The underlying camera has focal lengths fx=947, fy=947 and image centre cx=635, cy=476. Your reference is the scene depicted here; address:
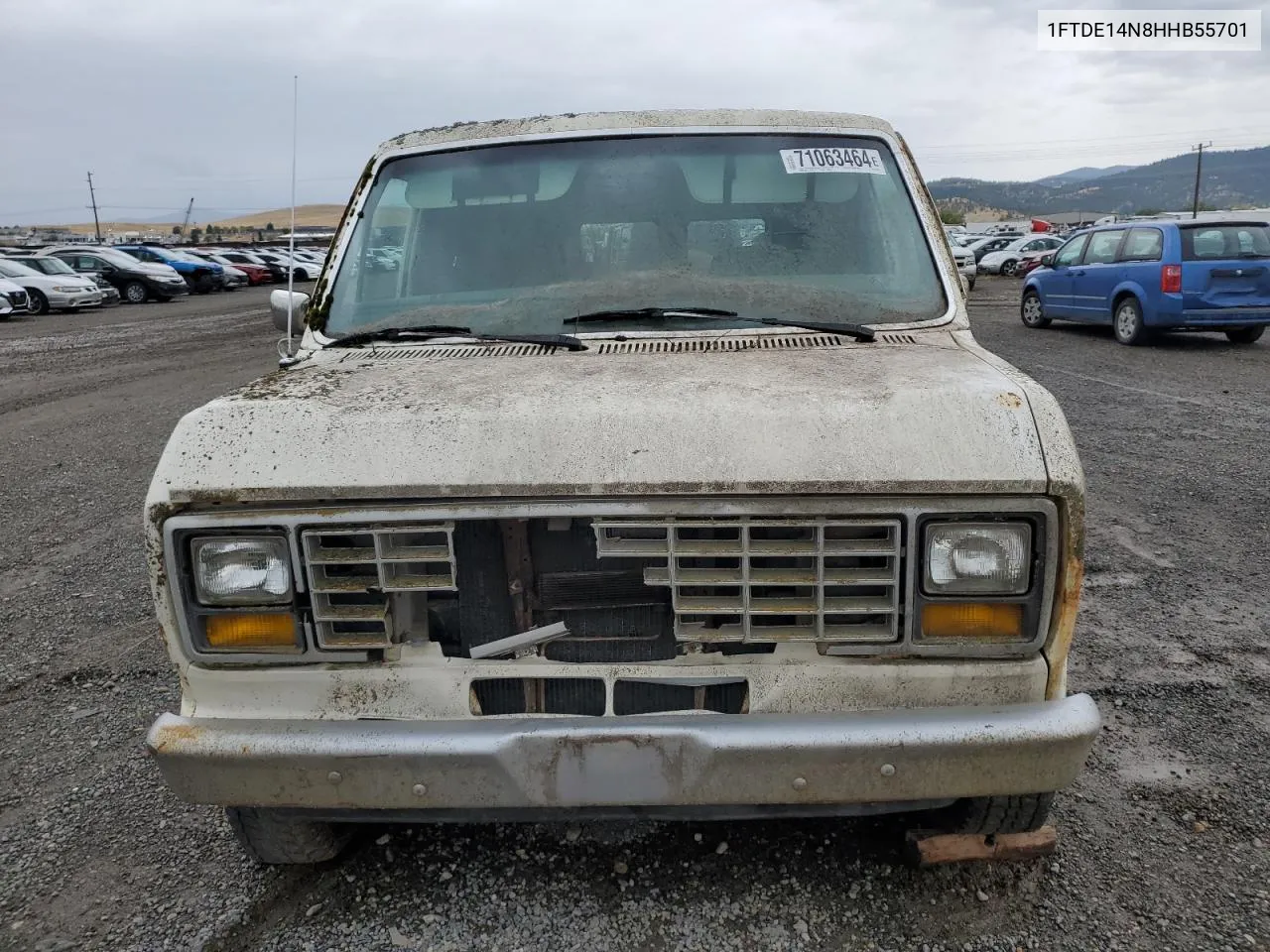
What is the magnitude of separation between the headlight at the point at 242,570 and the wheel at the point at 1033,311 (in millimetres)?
15192

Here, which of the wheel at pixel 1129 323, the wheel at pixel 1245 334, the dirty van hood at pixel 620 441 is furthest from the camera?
the wheel at pixel 1245 334

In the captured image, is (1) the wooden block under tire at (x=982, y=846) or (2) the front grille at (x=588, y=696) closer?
(2) the front grille at (x=588, y=696)

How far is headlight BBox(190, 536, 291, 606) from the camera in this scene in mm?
2115

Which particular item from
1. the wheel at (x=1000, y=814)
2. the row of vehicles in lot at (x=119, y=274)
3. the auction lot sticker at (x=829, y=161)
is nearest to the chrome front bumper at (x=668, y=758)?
the wheel at (x=1000, y=814)

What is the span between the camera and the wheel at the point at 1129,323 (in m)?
12.8

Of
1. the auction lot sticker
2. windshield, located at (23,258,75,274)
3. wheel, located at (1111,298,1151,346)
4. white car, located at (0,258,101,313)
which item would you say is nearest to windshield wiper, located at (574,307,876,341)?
the auction lot sticker

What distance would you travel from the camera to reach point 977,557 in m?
2.06

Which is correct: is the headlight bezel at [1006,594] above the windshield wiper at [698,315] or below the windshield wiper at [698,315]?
below

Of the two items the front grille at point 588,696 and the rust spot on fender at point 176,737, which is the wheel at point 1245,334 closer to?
the front grille at point 588,696

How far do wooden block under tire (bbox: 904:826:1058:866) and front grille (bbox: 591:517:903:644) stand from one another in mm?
707

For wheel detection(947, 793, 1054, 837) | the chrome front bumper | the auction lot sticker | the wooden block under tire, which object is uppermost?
the auction lot sticker

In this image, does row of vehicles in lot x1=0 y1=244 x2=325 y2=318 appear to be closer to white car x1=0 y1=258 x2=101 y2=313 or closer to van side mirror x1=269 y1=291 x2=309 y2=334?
white car x1=0 y1=258 x2=101 y2=313

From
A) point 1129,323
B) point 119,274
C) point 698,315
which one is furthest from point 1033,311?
point 119,274

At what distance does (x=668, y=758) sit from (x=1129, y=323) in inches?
517
